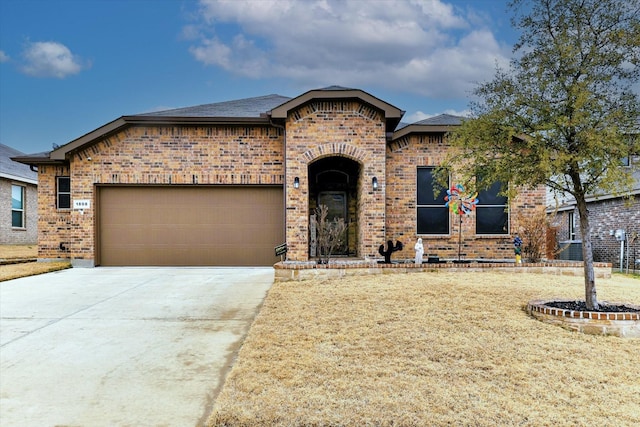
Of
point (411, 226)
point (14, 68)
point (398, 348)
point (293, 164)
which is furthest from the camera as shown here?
point (14, 68)

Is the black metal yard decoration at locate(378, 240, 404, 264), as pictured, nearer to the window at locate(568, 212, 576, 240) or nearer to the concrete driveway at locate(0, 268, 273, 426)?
the concrete driveway at locate(0, 268, 273, 426)

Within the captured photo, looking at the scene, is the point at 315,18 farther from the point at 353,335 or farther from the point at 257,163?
the point at 353,335

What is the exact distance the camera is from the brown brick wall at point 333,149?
11.9 m

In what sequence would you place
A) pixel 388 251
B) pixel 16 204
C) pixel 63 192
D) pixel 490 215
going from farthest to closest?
pixel 16 204, pixel 63 192, pixel 490 215, pixel 388 251

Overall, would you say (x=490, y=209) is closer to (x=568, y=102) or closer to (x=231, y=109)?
(x=568, y=102)

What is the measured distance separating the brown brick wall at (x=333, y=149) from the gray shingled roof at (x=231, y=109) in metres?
1.39

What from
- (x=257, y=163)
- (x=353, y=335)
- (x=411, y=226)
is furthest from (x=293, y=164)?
(x=353, y=335)

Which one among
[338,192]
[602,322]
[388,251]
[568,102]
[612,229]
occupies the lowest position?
[602,322]

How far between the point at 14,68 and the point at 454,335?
3072cm

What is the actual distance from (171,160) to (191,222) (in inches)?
73.7

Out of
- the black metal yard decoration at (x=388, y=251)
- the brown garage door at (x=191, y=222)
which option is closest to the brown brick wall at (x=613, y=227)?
the black metal yard decoration at (x=388, y=251)

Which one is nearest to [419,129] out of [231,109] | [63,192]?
[231,109]

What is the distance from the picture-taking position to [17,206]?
20.8 m

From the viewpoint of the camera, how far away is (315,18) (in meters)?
19.6
